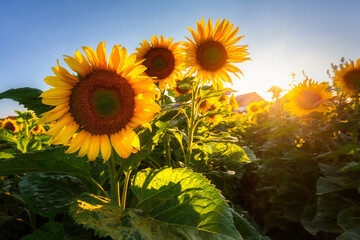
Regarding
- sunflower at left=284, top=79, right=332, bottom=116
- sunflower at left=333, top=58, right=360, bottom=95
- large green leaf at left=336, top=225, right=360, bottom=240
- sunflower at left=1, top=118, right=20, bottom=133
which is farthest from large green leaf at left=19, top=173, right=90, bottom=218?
sunflower at left=1, top=118, right=20, bottom=133

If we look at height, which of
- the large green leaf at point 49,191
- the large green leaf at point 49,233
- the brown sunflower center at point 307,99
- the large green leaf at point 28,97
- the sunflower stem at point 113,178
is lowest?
the large green leaf at point 49,233

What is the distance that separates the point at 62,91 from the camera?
102 centimetres

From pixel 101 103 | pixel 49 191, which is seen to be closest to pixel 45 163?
pixel 49 191

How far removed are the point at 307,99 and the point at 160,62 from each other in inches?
87.2

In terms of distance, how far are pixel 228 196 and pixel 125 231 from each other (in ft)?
7.98

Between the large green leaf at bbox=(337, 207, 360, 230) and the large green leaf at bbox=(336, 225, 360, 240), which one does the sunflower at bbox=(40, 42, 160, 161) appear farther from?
the large green leaf at bbox=(337, 207, 360, 230)

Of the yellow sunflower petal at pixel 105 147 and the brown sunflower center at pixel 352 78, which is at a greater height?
the brown sunflower center at pixel 352 78

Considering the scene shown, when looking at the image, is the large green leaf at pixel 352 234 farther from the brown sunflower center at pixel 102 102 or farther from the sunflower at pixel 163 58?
the sunflower at pixel 163 58

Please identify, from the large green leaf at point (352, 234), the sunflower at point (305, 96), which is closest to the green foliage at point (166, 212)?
the large green leaf at point (352, 234)

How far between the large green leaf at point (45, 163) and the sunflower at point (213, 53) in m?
1.39

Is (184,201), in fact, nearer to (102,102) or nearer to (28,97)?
(102,102)

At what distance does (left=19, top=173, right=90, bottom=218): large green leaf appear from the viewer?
1.13 meters

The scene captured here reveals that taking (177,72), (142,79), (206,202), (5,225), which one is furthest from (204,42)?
(5,225)

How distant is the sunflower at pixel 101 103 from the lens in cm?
102
